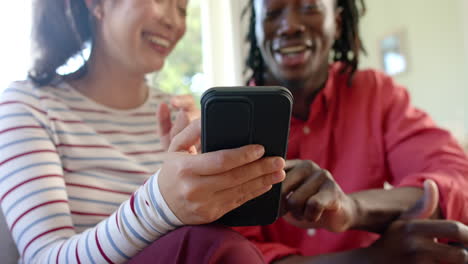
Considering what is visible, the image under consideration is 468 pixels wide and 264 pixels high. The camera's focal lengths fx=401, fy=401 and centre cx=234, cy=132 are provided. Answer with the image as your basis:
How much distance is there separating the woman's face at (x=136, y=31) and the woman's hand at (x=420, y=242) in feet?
1.78

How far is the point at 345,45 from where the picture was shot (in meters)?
1.09

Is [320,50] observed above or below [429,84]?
above

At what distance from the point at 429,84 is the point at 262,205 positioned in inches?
92.6

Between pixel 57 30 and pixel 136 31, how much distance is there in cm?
18

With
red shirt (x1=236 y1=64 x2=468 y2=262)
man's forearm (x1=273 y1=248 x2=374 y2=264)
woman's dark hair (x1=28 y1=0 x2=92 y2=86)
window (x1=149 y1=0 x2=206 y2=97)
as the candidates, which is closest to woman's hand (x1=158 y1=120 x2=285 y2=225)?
man's forearm (x1=273 y1=248 x2=374 y2=264)

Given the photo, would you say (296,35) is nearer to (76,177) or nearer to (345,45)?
(345,45)

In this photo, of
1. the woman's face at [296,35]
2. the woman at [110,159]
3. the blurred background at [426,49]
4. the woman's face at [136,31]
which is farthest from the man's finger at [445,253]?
the blurred background at [426,49]

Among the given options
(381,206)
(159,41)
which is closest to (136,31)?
(159,41)

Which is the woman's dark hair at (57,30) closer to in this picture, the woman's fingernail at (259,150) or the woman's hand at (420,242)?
the woman's fingernail at (259,150)

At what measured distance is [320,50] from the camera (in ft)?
3.10

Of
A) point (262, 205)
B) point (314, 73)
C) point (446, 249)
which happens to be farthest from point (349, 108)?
point (262, 205)

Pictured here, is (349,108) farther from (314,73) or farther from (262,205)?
(262,205)

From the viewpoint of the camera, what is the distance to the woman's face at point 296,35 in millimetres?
915

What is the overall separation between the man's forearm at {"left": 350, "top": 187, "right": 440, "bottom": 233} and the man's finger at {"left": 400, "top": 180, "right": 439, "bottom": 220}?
1cm
